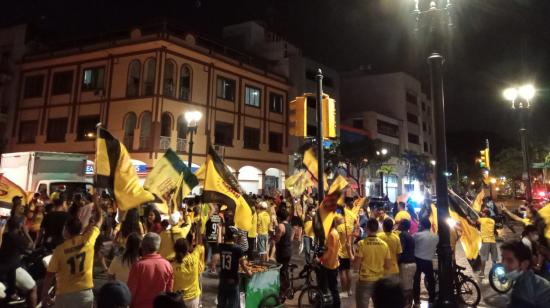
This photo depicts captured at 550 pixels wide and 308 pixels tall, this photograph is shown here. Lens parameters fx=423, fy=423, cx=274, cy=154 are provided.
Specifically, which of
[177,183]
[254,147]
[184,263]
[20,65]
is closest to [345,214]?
[177,183]

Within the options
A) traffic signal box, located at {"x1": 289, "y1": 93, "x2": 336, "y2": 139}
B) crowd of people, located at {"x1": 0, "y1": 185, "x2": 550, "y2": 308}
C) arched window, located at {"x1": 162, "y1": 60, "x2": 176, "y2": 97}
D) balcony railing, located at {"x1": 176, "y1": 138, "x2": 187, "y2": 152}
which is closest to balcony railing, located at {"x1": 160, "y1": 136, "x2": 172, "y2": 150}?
balcony railing, located at {"x1": 176, "y1": 138, "x2": 187, "y2": 152}

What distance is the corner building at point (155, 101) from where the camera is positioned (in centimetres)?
2886

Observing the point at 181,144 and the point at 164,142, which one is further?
the point at 181,144

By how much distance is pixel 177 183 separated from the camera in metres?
8.39

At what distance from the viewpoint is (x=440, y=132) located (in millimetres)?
7535

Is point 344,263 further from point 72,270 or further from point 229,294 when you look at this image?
point 72,270

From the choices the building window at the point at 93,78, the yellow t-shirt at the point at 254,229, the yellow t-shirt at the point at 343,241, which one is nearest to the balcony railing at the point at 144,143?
the building window at the point at 93,78

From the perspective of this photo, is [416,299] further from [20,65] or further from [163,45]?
[20,65]

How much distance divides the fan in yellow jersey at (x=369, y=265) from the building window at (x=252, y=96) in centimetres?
2890

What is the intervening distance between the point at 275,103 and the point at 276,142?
3529mm

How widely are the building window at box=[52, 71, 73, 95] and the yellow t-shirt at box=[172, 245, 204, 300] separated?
3044 cm

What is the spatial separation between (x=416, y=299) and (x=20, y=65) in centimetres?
3653

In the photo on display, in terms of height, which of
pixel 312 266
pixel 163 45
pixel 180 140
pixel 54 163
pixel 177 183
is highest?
pixel 163 45

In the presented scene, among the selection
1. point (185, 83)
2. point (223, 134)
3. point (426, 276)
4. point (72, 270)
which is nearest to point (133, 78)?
point (185, 83)
